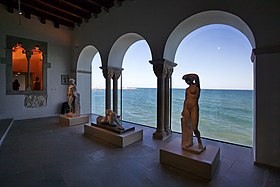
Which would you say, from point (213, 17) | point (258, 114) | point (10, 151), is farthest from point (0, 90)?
point (258, 114)

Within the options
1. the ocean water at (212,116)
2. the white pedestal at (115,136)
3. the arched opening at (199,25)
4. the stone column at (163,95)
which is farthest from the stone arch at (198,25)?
the ocean water at (212,116)

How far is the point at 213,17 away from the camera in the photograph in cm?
335

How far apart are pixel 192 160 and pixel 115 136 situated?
68.3 inches

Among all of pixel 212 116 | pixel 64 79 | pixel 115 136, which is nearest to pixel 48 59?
pixel 64 79

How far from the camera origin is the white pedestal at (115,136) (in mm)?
3250

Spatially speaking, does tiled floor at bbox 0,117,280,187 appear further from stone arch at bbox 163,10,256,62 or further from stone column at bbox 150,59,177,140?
stone arch at bbox 163,10,256,62

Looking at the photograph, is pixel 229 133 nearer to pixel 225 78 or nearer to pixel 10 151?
pixel 225 78

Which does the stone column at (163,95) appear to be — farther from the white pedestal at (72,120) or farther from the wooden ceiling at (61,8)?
the white pedestal at (72,120)

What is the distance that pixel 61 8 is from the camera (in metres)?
5.59

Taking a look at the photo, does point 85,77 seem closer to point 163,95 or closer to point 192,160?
point 163,95

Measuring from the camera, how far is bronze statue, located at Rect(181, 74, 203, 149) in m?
2.36

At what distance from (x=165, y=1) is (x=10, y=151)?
4708mm

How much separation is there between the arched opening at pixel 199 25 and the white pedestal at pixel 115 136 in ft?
6.87

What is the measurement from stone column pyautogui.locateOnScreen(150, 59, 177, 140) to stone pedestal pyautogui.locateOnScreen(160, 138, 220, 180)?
1.33 m
